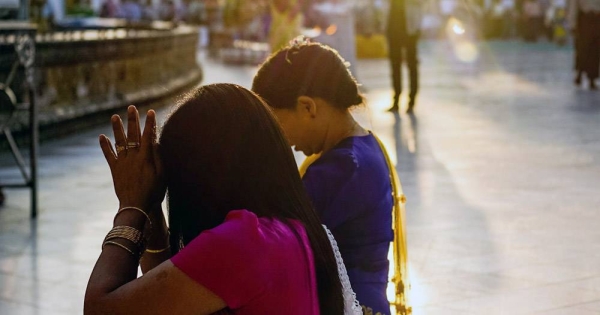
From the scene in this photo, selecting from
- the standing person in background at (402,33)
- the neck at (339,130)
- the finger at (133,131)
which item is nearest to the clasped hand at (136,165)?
the finger at (133,131)

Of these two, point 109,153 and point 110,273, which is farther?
point 109,153

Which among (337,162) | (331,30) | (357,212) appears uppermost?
(337,162)

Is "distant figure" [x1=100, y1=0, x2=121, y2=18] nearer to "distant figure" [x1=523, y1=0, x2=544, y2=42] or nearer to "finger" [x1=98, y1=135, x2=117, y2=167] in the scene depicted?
"distant figure" [x1=523, y1=0, x2=544, y2=42]

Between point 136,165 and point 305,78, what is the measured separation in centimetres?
112

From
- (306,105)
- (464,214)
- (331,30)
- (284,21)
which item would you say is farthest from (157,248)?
(331,30)

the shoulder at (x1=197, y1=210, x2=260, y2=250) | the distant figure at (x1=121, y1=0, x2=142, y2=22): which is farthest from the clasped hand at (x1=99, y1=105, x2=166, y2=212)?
the distant figure at (x1=121, y1=0, x2=142, y2=22)

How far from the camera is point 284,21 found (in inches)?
458

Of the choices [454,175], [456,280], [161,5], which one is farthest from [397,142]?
[161,5]

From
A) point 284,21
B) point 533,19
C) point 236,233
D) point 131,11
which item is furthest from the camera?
point 131,11

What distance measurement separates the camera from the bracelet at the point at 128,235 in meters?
2.36

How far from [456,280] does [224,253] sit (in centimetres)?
362

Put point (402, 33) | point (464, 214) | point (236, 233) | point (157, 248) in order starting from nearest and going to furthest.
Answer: point (236, 233) < point (157, 248) < point (464, 214) < point (402, 33)

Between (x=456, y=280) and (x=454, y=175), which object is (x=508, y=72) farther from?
(x=456, y=280)

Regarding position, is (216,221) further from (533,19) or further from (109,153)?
(533,19)
